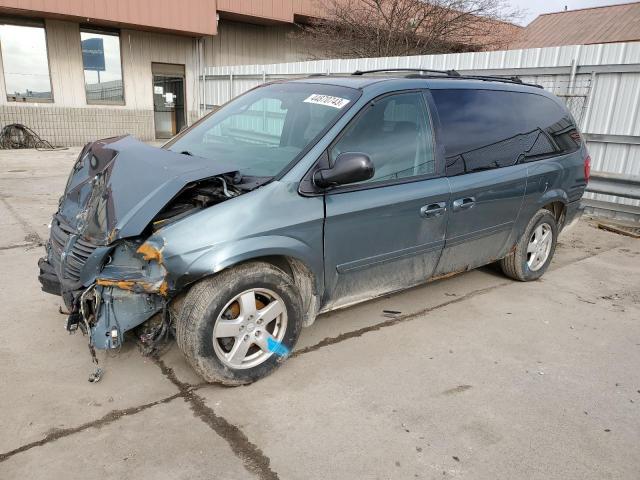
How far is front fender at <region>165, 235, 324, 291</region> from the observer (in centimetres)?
257

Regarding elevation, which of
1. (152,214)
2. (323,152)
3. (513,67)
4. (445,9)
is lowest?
(152,214)

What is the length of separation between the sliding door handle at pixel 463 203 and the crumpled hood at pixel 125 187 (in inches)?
68.3

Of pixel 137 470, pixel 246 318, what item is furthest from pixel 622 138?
pixel 137 470

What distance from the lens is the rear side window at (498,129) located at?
3719 millimetres

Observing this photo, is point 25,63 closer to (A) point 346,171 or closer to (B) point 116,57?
(B) point 116,57

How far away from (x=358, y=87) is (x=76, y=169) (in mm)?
2132

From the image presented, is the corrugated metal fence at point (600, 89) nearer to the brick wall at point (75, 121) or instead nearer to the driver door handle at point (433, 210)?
the driver door handle at point (433, 210)

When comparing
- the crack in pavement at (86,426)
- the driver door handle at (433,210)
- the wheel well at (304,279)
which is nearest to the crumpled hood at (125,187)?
the wheel well at (304,279)

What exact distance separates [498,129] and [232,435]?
123 inches

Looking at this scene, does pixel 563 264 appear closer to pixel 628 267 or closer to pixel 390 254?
pixel 628 267

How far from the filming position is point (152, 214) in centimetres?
260

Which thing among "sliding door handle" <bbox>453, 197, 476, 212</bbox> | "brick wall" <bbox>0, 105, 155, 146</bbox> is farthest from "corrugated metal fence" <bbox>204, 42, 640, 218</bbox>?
"brick wall" <bbox>0, 105, 155, 146</bbox>

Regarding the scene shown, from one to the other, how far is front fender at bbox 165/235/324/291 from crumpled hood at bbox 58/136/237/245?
28 centimetres

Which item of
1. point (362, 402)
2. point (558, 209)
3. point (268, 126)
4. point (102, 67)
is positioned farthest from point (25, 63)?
point (362, 402)
